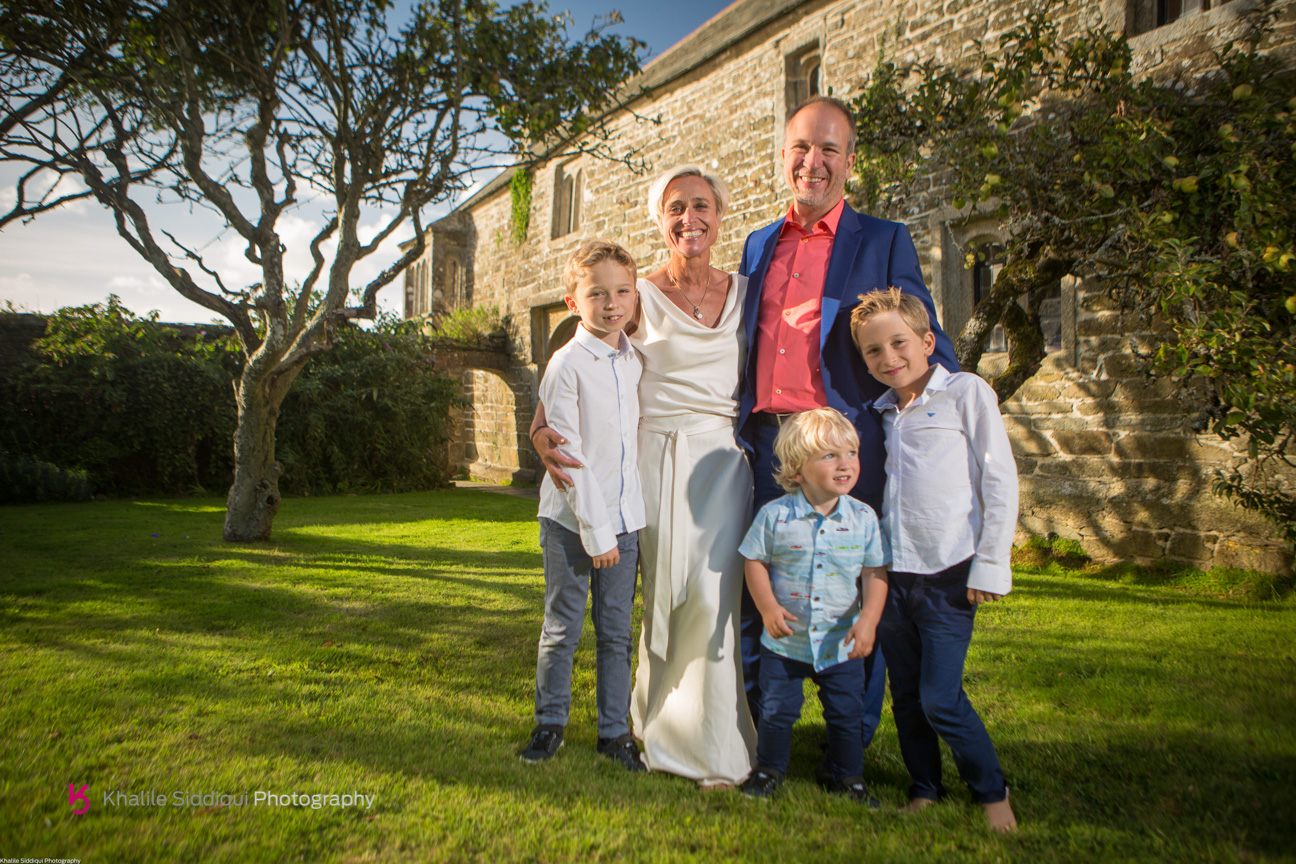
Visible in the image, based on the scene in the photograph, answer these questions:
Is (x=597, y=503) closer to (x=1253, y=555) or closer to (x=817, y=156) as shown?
(x=817, y=156)

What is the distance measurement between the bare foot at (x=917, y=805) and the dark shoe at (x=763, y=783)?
38 centimetres

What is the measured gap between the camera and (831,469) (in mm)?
2188

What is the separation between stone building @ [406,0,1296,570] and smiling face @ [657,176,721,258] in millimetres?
4283

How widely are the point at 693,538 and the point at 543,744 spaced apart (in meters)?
0.90

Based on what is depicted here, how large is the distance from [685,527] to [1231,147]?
15.4ft

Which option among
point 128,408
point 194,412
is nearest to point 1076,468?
point 194,412

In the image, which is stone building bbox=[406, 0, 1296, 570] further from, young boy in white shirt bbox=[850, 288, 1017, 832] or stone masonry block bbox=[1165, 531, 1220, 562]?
young boy in white shirt bbox=[850, 288, 1017, 832]

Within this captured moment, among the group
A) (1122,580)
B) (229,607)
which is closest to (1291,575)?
(1122,580)

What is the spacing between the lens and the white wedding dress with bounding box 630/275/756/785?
7.97 ft

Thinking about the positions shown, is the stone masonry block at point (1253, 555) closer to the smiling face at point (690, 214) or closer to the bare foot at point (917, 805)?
the bare foot at point (917, 805)

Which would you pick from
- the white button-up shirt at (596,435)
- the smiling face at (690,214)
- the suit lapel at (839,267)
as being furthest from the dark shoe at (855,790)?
the smiling face at (690,214)

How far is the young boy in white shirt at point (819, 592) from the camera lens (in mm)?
2205

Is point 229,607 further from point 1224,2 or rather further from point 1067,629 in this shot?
point 1224,2

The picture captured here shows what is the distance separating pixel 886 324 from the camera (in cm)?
222
